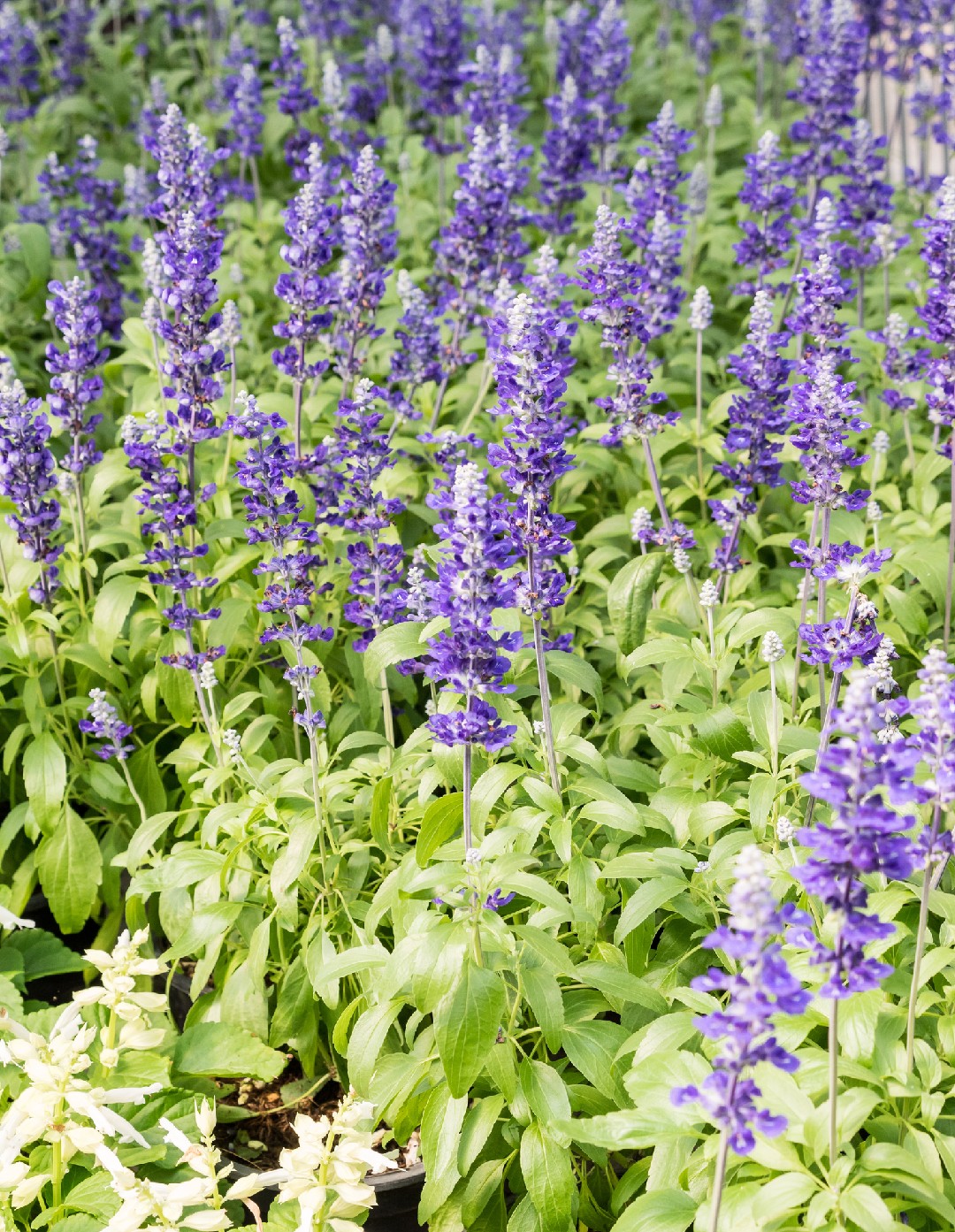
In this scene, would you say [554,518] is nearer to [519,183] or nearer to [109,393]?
[519,183]

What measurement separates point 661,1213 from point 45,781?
250cm

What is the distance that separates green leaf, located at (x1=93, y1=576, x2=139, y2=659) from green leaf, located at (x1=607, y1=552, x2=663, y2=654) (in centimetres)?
157

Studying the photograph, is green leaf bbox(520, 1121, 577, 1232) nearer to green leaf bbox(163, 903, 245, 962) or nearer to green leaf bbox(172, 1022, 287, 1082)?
green leaf bbox(172, 1022, 287, 1082)

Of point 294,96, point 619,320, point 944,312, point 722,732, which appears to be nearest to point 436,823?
point 722,732

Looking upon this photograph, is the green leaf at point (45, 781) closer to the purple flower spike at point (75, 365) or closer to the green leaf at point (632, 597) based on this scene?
the purple flower spike at point (75, 365)

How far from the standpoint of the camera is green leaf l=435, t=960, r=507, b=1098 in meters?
3.02

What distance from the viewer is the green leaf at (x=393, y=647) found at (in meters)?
3.60

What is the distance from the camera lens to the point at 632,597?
13.6ft

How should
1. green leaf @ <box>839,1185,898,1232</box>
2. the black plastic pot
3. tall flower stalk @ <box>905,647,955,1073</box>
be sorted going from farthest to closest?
the black plastic pot < green leaf @ <box>839,1185,898,1232</box> < tall flower stalk @ <box>905,647,955,1073</box>

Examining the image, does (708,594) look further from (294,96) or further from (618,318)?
(294,96)

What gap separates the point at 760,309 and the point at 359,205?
1.64 m

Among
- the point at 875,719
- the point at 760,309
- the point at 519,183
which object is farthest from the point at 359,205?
the point at 875,719

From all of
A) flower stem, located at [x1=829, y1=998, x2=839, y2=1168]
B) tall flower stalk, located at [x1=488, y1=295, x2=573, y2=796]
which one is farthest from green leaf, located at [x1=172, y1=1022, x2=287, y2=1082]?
flower stem, located at [x1=829, y1=998, x2=839, y2=1168]

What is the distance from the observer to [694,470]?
5.62 m
